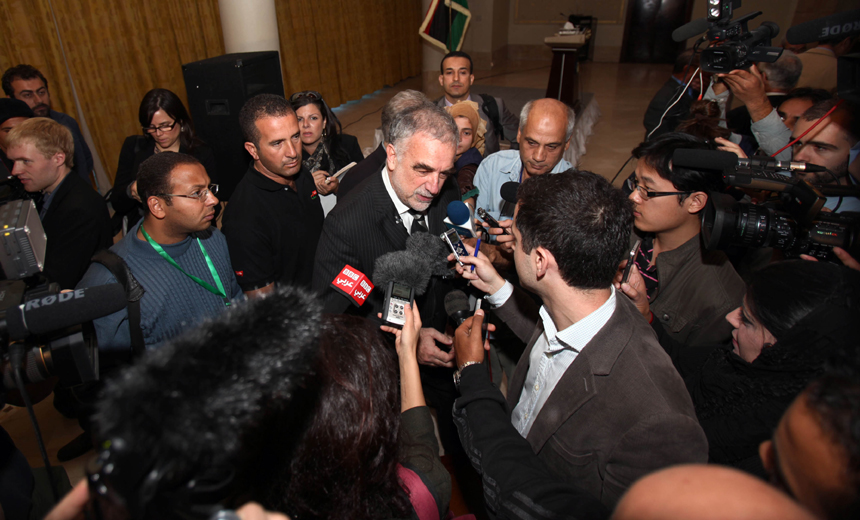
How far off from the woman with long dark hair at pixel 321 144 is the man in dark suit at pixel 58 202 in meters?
1.16

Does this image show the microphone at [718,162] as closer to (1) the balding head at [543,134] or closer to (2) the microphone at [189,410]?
(1) the balding head at [543,134]

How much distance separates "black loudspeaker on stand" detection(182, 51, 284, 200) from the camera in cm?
342

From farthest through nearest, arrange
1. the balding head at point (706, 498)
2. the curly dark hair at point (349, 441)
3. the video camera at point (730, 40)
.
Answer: the video camera at point (730, 40)
the curly dark hair at point (349, 441)
the balding head at point (706, 498)

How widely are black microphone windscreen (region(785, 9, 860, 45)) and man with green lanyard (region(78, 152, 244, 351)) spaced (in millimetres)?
2375

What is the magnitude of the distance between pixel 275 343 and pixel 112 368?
1529mm

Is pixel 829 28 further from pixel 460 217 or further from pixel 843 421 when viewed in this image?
pixel 843 421

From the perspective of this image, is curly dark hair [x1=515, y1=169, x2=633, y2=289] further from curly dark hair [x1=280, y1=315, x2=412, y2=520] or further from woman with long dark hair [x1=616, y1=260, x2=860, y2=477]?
curly dark hair [x1=280, y1=315, x2=412, y2=520]

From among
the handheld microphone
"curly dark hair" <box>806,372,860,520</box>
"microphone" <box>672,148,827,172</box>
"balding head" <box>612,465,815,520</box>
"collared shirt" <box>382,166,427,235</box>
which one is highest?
"curly dark hair" <box>806,372,860,520</box>

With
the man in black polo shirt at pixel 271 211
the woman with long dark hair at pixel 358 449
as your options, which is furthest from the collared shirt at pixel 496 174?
the woman with long dark hair at pixel 358 449

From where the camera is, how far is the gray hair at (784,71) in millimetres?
2938

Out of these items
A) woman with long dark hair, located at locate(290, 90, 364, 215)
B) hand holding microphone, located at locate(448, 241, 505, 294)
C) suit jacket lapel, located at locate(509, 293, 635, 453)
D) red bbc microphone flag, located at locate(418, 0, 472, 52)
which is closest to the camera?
suit jacket lapel, located at locate(509, 293, 635, 453)

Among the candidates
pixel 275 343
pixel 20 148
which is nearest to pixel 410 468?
pixel 275 343

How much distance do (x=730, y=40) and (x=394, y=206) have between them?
6.30 feet

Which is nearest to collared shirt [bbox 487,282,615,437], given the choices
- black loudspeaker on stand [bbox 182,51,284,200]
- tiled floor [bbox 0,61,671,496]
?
tiled floor [bbox 0,61,671,496]
